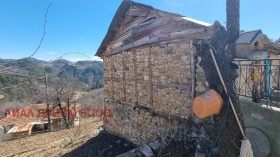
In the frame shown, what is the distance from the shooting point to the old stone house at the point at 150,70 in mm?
5367

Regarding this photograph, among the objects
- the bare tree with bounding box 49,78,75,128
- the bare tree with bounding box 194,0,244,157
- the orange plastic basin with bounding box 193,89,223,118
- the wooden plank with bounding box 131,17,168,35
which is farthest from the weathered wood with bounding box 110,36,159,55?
the bare tree with bounding box 49,78,75,128

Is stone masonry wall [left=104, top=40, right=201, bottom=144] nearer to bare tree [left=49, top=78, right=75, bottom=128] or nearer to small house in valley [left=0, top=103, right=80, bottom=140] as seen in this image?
bare tree [left=49, top=78, right=75, bottom=128]

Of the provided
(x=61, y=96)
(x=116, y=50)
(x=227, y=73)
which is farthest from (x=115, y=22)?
(x=61, y=96)

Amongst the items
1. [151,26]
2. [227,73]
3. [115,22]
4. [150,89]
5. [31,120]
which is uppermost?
[115,22]

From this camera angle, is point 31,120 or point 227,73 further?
point 31,120

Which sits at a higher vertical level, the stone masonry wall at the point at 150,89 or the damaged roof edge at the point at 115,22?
the damaged roof edge at the point at 115,22

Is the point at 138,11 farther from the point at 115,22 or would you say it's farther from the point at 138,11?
the point at 115,22

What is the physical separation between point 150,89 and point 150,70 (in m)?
0.64

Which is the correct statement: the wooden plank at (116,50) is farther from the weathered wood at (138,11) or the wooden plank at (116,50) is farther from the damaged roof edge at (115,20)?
the weathered wood at (138,11)

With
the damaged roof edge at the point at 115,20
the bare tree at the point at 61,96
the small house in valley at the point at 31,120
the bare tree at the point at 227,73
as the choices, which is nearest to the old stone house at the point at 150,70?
the damaged roof edge at the point at 115,20

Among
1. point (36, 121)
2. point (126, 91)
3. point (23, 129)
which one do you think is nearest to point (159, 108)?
point (126, 91)

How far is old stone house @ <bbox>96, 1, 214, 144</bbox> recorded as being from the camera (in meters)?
5.37

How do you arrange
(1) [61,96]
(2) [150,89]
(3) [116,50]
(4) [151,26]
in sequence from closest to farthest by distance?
(4) [151,26], (2) [150,89], (3) [116,50], (1) [61,96]

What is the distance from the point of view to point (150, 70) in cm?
675
